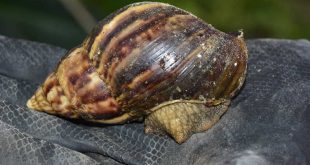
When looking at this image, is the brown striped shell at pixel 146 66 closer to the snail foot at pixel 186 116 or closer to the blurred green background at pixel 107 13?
the snail foot at pixel 186 116

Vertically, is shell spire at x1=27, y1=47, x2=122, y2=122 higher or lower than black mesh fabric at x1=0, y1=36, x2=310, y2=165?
higher

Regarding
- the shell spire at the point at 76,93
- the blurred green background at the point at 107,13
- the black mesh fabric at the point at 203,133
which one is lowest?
the blurred green background at the point at 107,13

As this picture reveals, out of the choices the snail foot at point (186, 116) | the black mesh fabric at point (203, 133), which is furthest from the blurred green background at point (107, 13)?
the snail foot at point (186, 116)

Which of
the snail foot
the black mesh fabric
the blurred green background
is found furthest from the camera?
the blurred green background

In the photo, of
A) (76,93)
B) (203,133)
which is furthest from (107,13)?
(203,133)

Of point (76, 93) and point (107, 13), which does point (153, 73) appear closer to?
point (76, 93)

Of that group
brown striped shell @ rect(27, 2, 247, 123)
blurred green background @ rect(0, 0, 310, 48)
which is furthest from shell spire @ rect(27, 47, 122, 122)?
blurred green background @ rect(0, 0, 310, 48)

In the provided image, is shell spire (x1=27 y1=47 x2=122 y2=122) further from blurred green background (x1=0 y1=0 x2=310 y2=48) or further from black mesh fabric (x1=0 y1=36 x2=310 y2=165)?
blurred green background (x1=0 y1=0 x2=310 y2=48)
